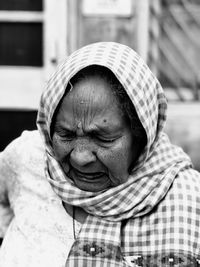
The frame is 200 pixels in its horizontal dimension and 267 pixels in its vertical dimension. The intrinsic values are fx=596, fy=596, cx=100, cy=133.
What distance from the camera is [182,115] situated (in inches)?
189

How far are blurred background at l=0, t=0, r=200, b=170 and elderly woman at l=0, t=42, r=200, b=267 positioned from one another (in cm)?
231

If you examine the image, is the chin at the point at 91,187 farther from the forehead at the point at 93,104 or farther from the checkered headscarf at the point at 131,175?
the forehead at the point at 93,104

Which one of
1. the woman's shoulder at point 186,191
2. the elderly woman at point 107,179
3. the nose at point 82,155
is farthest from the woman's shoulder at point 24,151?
the woman's shoulder at point 186,191

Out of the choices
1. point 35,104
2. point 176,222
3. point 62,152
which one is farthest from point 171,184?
point 35,104

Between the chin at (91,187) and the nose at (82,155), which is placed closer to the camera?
the nose at (82,155)

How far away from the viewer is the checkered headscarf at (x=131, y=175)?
2.03 meters

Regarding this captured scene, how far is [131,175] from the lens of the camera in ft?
7.11

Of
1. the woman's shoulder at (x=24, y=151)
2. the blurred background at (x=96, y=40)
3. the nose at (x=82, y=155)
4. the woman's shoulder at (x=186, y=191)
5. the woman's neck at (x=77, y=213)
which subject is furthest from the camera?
the blurred background at (x=96, y=40)

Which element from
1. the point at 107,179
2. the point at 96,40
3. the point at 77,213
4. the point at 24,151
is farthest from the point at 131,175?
the point at 96,40

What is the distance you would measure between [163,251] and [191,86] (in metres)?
3.02

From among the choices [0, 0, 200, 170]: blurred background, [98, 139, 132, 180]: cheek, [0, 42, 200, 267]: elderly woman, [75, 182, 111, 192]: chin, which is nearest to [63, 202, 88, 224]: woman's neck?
[0, 42, 200, 267]: elderly woman

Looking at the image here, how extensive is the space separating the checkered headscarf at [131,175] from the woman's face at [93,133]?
54 millimetres

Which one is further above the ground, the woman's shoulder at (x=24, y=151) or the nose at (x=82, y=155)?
the nose at (x=82, y=155)

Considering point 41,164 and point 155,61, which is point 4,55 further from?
point 41,164
